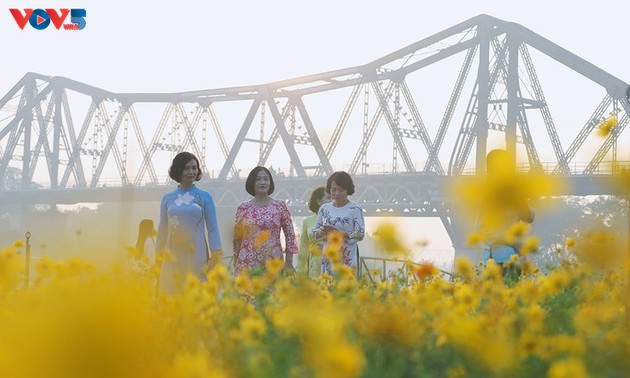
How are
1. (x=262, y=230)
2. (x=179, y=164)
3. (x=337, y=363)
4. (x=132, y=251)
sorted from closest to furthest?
(x=337, y=363) < (x=132, y=251) < (x=179, y=164) < (x=262, y=230)

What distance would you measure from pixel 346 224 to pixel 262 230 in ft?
2.07

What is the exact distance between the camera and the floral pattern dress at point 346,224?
7.36 meters

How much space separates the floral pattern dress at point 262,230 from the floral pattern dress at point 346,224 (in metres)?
0.24

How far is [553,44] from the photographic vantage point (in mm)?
48969

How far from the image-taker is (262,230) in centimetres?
736

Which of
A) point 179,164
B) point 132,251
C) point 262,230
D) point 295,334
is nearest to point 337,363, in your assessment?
point 295,334

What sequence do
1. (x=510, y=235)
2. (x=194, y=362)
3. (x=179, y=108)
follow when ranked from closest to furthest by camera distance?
(x=194, y=362)
(x=510, y=235)
(x=179, y=108)

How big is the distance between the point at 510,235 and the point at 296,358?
928 millimetres

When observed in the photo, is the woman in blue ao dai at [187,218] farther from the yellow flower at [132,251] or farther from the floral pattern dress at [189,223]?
the yellow flower at [132,251]

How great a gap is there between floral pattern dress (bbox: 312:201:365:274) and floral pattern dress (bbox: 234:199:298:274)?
24cm

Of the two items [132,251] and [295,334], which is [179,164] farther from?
[295,334]

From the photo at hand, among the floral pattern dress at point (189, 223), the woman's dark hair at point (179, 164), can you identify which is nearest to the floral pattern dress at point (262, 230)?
the floral pattern dress at point (189, 223)

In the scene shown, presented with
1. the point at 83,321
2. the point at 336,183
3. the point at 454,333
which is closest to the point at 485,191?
the point at 454,333

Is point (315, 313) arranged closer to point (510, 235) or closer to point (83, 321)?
point (83, 321)
